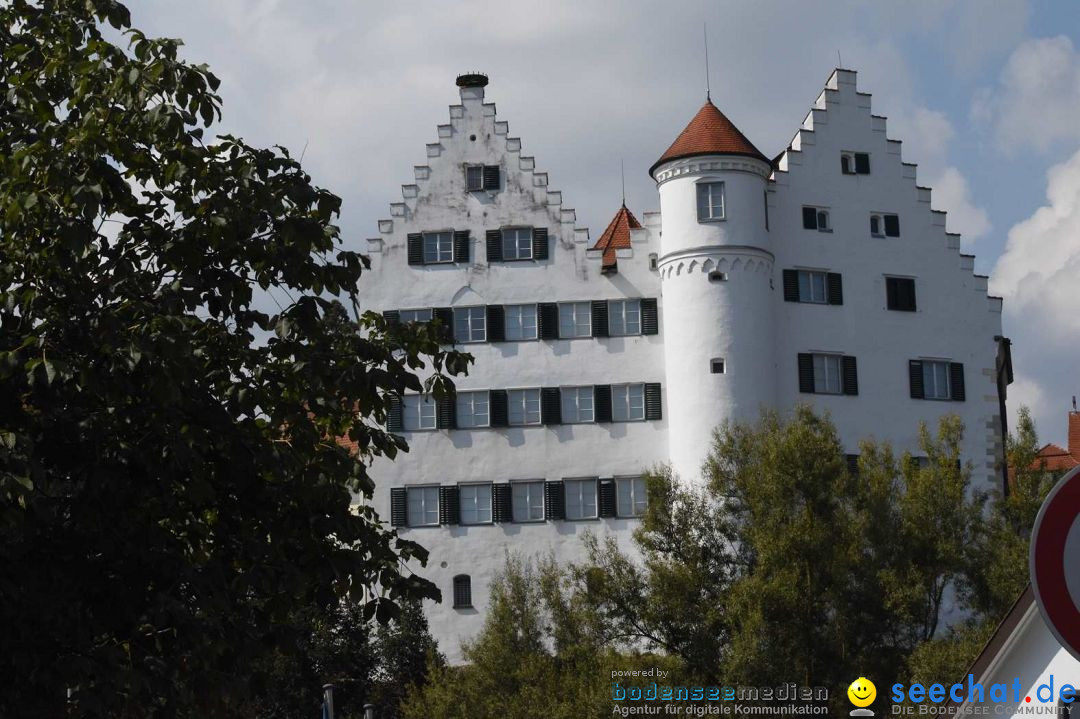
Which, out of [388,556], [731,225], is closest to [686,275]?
[731,225]

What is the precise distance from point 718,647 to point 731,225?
18.1 metres

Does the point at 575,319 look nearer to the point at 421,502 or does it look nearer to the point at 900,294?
the point at 421,502

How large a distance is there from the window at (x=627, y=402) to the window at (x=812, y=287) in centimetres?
724

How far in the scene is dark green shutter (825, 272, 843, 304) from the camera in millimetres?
64500

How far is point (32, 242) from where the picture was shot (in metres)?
14.2

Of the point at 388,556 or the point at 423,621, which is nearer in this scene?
the point at 388,556

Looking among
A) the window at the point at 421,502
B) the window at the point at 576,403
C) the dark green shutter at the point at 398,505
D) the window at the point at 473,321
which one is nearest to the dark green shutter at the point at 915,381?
the window at the point at 576,403

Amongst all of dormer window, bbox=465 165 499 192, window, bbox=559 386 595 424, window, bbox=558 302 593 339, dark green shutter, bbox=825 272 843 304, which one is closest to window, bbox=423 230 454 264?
dormer window, bbox=465 165 499 192

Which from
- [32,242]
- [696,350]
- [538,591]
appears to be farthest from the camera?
[696,350]

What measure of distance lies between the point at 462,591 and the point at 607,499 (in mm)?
6305

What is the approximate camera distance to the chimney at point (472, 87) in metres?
65.4

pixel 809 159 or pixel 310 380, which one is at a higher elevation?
pixel 809 159

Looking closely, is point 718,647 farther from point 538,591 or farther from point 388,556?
point 388,556

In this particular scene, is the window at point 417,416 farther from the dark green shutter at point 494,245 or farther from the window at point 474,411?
the dark green shutter at point 494,245
